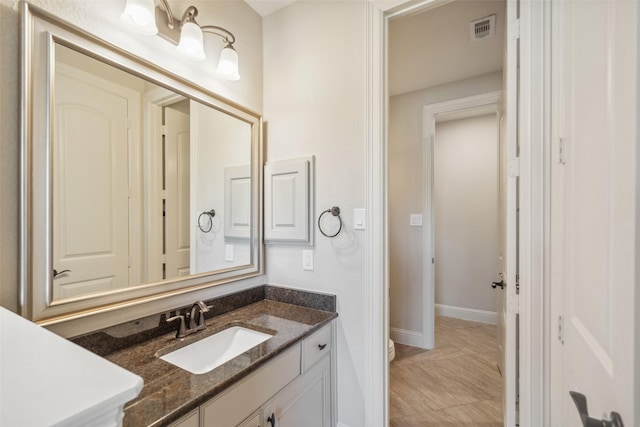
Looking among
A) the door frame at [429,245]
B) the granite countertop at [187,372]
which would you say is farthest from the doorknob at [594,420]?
the door frame at [429,245]

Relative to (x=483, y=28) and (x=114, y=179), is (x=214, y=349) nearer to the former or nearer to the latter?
(x=114, y=179)

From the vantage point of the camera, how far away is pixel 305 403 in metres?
1.35

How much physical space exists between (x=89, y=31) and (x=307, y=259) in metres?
1.45

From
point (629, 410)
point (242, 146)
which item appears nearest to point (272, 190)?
point (242, 146)

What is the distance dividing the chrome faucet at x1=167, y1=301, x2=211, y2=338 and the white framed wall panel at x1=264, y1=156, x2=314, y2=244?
620 mm

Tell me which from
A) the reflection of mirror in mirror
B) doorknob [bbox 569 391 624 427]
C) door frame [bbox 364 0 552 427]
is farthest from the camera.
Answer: door frame [bbox 364 0 552 427]

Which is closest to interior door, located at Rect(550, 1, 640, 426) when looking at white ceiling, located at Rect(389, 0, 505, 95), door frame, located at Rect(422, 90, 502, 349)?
white ceiling, located at Rect(389, 0, 505, 95)

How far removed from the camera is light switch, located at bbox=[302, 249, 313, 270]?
172 centimetres

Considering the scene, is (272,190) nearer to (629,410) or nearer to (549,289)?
(549,289)

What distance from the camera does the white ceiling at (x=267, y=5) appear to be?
1810 mm

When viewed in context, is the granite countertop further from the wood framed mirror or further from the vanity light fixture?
the vanity light fixture

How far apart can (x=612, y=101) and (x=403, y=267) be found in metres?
2.54

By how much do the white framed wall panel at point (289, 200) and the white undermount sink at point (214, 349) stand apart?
0.61 m

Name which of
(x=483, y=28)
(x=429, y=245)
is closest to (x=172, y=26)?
(x=483, y=28)
